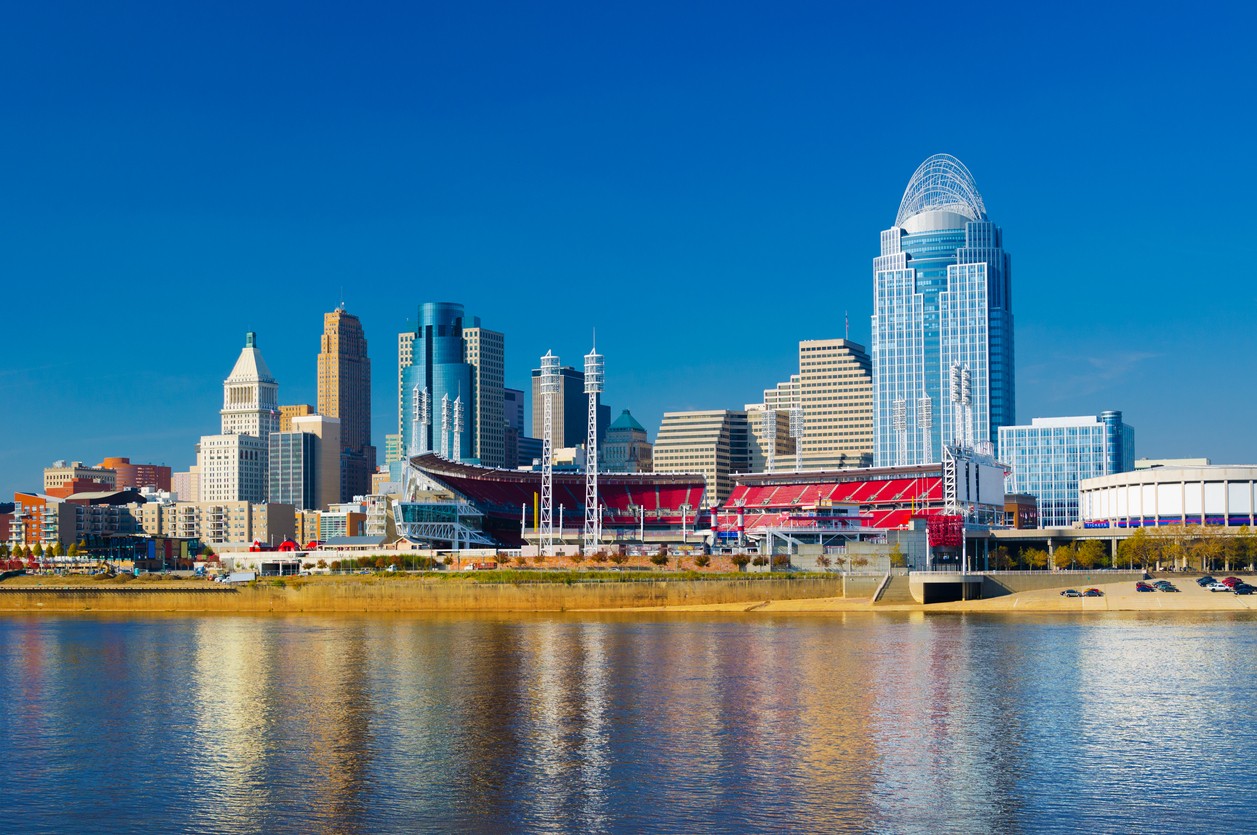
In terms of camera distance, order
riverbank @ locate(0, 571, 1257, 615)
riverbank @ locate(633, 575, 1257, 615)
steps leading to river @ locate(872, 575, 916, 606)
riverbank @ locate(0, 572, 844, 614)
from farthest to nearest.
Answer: riverbank @ locate(0, 572, 844, 614)
steps leading to river @ locate(872, 575, 916, 606)
riverbank @ locate(0, 571, 1257, 615)
riverbank @ locate(633, 575, 1257, 615)

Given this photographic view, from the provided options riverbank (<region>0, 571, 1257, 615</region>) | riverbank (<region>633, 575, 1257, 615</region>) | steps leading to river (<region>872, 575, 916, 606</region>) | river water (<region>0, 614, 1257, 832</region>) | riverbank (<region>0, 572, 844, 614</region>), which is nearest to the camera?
river water (<region>0, 614, 1257, 832</region>)

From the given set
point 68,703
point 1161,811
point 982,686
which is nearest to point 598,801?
point 1161,811

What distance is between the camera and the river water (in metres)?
49.0

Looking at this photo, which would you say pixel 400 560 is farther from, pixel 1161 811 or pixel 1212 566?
pixel 1161 811

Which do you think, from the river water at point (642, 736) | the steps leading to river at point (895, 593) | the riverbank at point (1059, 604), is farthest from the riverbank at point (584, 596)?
the river water at point (642, 736)

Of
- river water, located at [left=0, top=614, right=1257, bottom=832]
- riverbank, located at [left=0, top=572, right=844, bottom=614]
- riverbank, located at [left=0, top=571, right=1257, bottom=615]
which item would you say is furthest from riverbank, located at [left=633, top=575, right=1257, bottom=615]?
river water, located at [left=0, top=614, right=1257, bottom=832]

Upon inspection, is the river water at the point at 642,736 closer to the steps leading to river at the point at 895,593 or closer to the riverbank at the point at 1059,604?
the riverbank at the point at 1059,604

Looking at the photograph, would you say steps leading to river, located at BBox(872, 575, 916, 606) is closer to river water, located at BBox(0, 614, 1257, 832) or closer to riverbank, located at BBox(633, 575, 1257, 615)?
riverbank, located at BBox(633, 575, 1257, 615)

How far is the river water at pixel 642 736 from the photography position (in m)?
49.0

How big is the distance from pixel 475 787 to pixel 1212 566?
149m

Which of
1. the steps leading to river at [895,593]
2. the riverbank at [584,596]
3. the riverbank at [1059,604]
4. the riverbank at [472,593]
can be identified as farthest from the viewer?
the riverbank at [472,593]

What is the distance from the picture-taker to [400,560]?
647 feet

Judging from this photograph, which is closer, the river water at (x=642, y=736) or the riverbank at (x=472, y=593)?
the river water at (x=642, y=736)

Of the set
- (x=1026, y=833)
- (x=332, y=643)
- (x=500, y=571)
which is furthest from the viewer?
(x=500, y=571)
